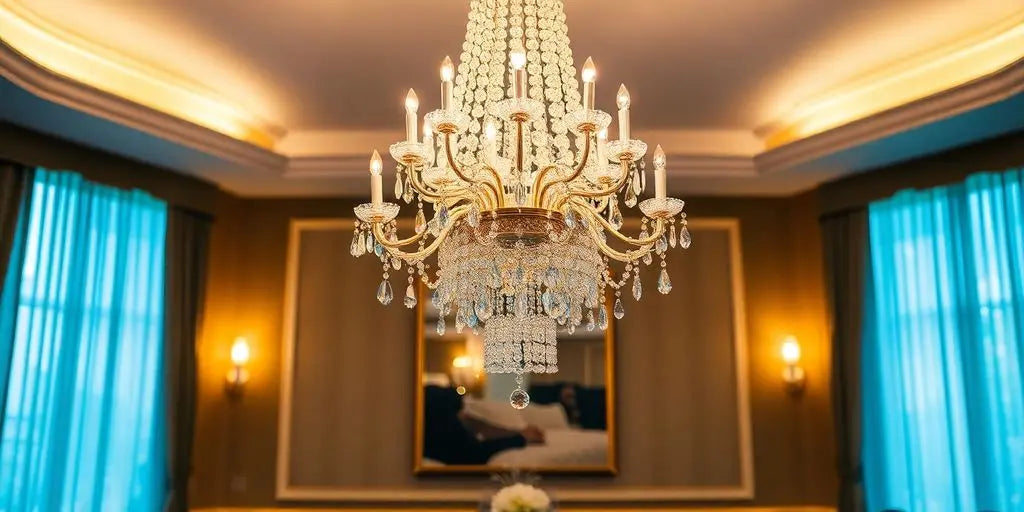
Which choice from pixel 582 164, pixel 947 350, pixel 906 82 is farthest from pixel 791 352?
pixel 582 164

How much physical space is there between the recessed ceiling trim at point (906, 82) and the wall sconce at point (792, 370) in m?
1.18

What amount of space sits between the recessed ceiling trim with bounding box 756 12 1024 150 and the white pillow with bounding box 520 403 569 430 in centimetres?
198

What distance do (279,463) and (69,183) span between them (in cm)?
191

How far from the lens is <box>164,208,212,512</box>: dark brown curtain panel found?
4.62m

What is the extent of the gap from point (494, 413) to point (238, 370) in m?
1.54

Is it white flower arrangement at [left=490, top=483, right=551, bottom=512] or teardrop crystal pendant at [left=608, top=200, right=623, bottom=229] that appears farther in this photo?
white flower arrangement at [left=490, top=483, right=551, bottom=512]

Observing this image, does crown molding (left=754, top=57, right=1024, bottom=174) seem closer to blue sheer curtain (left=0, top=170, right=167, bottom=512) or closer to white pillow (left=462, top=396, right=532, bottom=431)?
white pillow (left=462, top=396, right=532, bottom=431)

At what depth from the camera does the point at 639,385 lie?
506 cm

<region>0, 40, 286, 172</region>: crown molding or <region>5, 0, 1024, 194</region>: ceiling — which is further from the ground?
<region>5, 0, 1024, 194</region>: ceiling

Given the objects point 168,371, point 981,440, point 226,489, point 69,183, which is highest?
point 69,183

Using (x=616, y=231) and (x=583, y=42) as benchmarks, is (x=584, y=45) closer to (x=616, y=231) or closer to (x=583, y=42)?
(x=583, y=42)

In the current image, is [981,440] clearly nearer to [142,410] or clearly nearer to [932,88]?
[932,88]

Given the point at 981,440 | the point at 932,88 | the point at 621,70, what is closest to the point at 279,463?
the point at 621,70

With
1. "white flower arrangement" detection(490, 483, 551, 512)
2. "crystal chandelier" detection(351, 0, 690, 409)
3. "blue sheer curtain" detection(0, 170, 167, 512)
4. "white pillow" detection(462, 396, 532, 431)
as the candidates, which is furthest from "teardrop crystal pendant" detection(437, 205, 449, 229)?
"white pillow" detection(462, 396, 532, 431)
